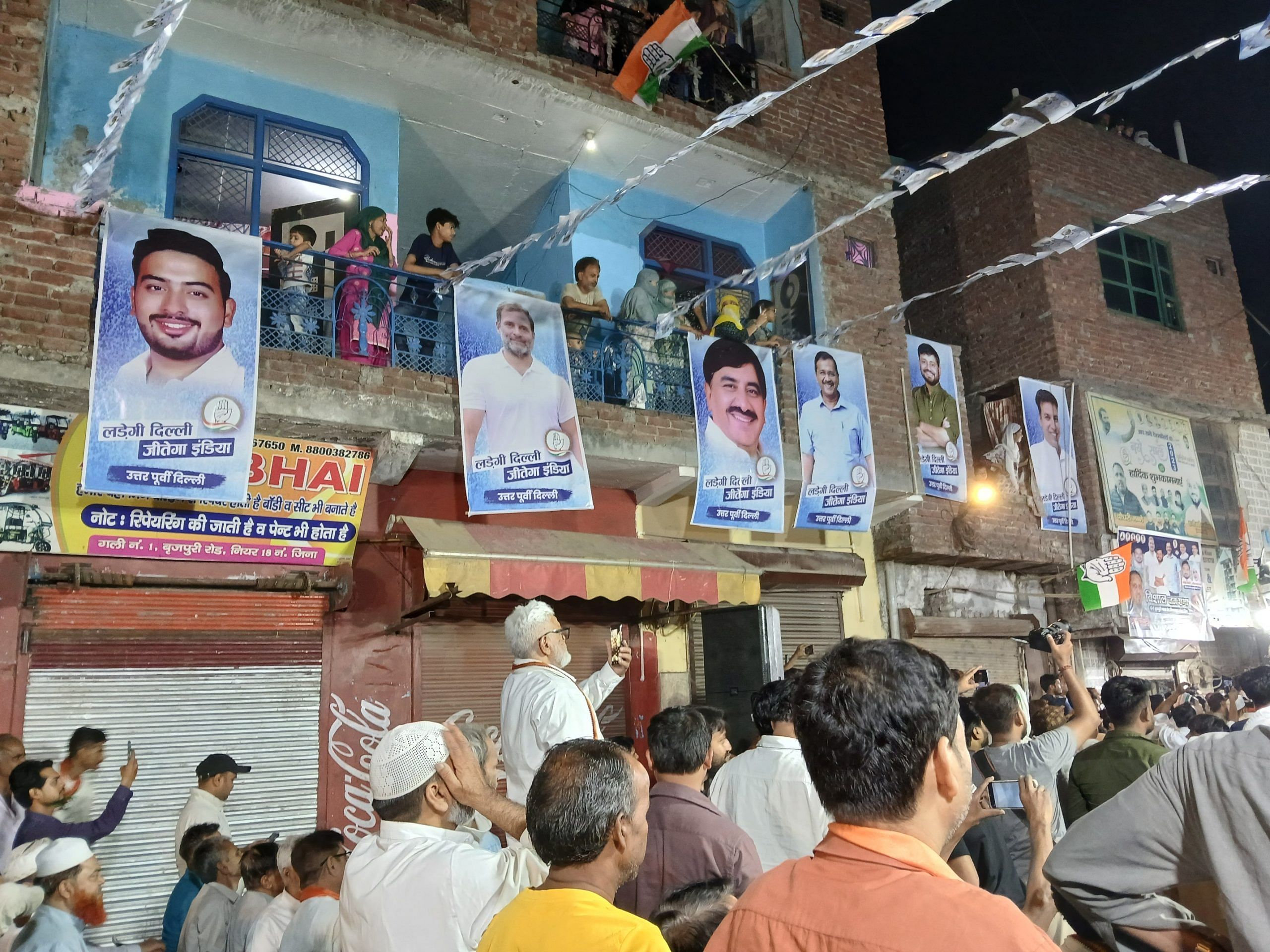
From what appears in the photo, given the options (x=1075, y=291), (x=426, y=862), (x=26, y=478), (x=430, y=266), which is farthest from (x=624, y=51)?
(x=426, y=862)

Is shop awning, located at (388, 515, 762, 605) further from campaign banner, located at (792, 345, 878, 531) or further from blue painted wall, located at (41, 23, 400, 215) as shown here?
blue painted wall, located at (41, 23, 400, 215)

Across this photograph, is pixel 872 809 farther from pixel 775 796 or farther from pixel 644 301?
pixel 644 301

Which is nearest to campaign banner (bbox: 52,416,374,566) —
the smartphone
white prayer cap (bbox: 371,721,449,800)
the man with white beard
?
the man with white beard

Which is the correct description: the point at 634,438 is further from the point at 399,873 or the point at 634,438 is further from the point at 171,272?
the point at 399,873

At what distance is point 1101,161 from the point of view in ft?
50.6

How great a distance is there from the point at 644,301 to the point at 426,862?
791 cm

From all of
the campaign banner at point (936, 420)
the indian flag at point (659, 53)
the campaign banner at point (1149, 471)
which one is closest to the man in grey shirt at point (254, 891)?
the indian flag at point (659, 53)

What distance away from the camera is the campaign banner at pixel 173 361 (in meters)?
6.34

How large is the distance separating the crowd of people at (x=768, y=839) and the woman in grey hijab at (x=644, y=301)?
5.09 m

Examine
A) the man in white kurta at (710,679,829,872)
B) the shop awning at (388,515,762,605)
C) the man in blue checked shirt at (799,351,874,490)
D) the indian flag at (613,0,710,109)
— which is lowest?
the man in white kurta at (710,679,829,872)

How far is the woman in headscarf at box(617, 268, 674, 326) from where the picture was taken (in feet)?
32.2

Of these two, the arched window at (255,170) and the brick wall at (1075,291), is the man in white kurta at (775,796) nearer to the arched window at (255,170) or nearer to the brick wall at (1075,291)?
the arched window at (255,170)

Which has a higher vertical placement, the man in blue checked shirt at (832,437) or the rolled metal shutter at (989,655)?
the man in blue checked shirt at (832,437)

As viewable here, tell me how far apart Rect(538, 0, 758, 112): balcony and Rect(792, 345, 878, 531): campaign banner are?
3.46m
